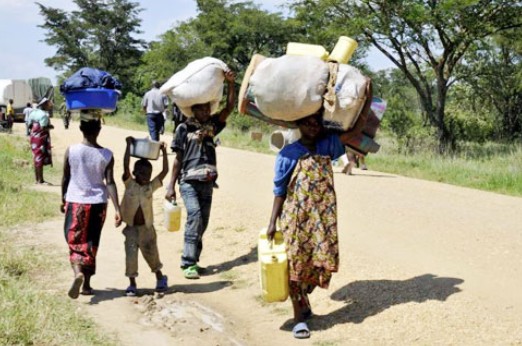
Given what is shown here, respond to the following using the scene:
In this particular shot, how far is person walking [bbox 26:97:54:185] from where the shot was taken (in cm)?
1129

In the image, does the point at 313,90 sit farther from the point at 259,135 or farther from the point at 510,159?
the point at 259,135

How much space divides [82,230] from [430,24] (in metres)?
15.9

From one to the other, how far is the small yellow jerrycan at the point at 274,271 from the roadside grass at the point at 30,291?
1139mm

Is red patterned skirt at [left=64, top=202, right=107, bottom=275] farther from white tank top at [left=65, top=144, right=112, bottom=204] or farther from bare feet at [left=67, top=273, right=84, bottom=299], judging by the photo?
bare feet at [left=67, top=273, right=84, bottom=299]

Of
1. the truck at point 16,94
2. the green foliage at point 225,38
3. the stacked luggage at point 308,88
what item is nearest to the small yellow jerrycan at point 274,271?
the stacked luggage at point 308,88

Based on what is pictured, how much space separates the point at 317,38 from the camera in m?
21.9

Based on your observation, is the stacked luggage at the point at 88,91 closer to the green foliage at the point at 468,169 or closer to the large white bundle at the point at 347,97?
the large white bundle at the point at 347,97

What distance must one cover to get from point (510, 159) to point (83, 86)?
46.1 feet

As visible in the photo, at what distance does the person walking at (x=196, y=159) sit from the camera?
583 centimetres

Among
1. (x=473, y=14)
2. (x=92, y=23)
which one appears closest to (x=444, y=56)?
(x=473, y=14)

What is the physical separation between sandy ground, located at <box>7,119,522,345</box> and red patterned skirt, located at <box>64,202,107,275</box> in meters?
0.36

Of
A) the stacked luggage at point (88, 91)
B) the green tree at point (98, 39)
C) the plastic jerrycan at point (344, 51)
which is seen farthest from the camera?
the green tree at point (98, 39)

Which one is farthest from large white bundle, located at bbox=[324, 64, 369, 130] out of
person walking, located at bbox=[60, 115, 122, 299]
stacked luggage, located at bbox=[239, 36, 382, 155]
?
person walking, located at bbox=[60, 115, 122, 299]

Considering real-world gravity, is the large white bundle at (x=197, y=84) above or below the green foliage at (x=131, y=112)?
above
